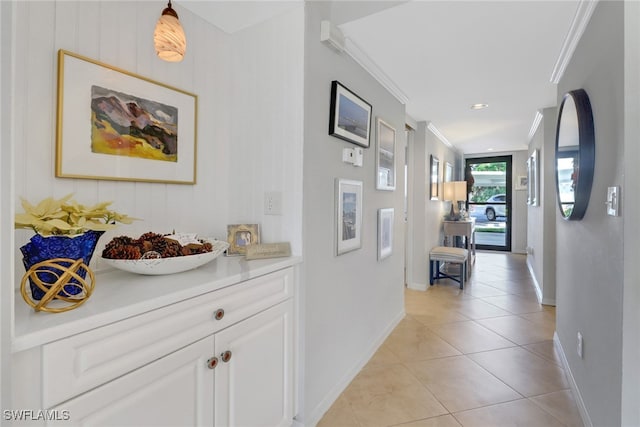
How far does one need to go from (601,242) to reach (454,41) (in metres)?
1.50

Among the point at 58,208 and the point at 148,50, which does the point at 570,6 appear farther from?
the point at 58,208

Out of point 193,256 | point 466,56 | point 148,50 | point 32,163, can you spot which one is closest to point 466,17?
point 466,56

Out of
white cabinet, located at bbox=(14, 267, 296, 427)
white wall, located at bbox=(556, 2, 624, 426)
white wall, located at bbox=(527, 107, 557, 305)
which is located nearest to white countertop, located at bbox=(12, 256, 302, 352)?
white cabinet, located at bbox=(14, 267, 296, 427)

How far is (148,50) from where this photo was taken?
1.45 metres

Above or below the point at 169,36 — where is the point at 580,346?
below

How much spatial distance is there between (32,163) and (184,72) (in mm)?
824

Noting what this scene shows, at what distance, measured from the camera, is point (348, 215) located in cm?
211

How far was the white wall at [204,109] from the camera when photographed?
3.65ft

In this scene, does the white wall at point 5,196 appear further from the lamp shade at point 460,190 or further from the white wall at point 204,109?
the lamp shade at point 460,190

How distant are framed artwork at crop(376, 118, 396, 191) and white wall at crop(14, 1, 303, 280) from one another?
1127 millimetres

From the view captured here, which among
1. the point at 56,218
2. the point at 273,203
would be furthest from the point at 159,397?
the point at 273,203

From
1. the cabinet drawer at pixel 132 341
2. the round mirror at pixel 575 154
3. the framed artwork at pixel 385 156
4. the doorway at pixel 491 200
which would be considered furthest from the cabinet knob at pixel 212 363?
the doorway at pixel 491 200

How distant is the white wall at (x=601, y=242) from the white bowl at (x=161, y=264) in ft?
5.48

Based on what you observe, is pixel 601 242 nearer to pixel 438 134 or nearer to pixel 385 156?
pixel 385 156
